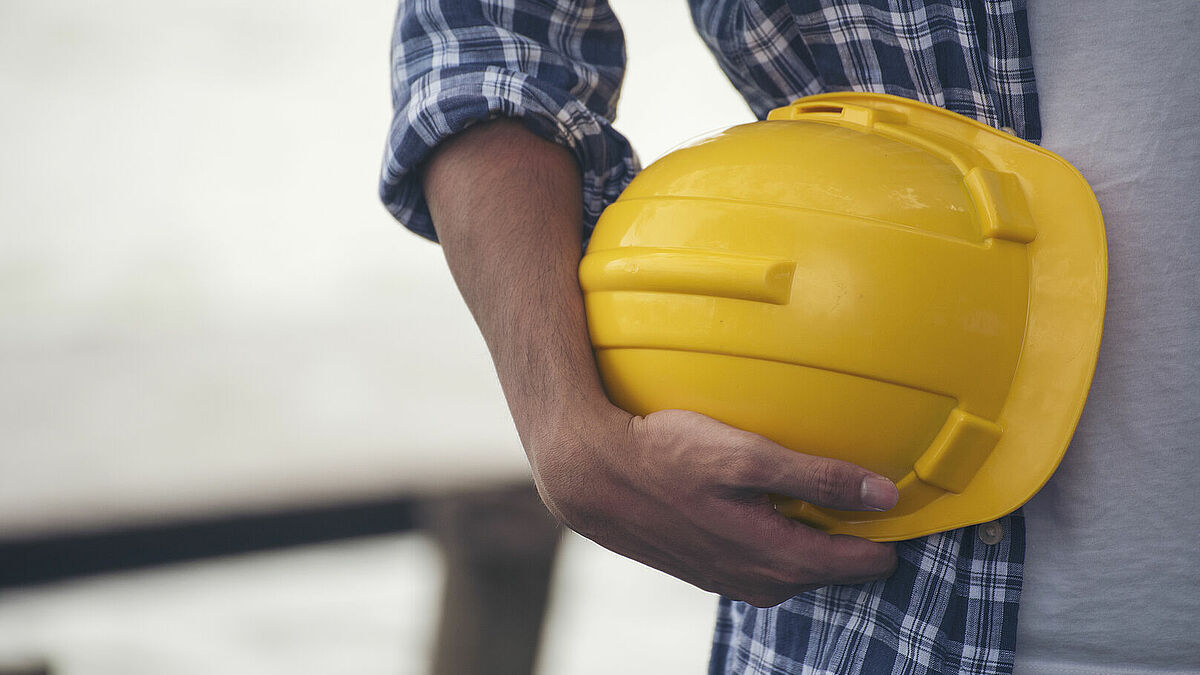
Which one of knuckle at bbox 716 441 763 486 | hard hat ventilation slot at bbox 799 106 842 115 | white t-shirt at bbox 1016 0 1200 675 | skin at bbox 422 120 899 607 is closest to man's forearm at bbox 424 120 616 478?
skin at bbox 422 120 899 607

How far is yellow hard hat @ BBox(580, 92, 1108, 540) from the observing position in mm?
699

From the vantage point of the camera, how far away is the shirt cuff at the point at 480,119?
0.87 m

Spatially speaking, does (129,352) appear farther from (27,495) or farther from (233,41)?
(233,41)

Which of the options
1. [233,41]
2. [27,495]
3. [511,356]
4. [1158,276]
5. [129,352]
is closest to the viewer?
[1158,276]

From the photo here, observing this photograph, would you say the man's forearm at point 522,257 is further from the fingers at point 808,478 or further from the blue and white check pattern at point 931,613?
the blue and white check pattern at point 931,613

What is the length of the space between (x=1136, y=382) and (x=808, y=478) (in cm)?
28

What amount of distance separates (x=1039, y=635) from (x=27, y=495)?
283cm

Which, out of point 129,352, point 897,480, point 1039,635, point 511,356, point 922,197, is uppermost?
point 922,197

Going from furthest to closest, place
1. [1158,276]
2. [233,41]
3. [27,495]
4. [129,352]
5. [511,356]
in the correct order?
[233,41] < [129,352] < [27,495] < [511,356] < [1158,276]

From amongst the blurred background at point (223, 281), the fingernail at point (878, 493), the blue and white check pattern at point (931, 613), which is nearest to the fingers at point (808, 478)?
the fingernail at point (878, 493)

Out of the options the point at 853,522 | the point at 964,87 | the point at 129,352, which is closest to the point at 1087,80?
the point at 964,87

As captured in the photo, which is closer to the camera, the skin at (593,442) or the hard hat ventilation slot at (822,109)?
the skin at (593,442)

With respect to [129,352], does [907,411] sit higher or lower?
higher

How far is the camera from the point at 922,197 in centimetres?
72
